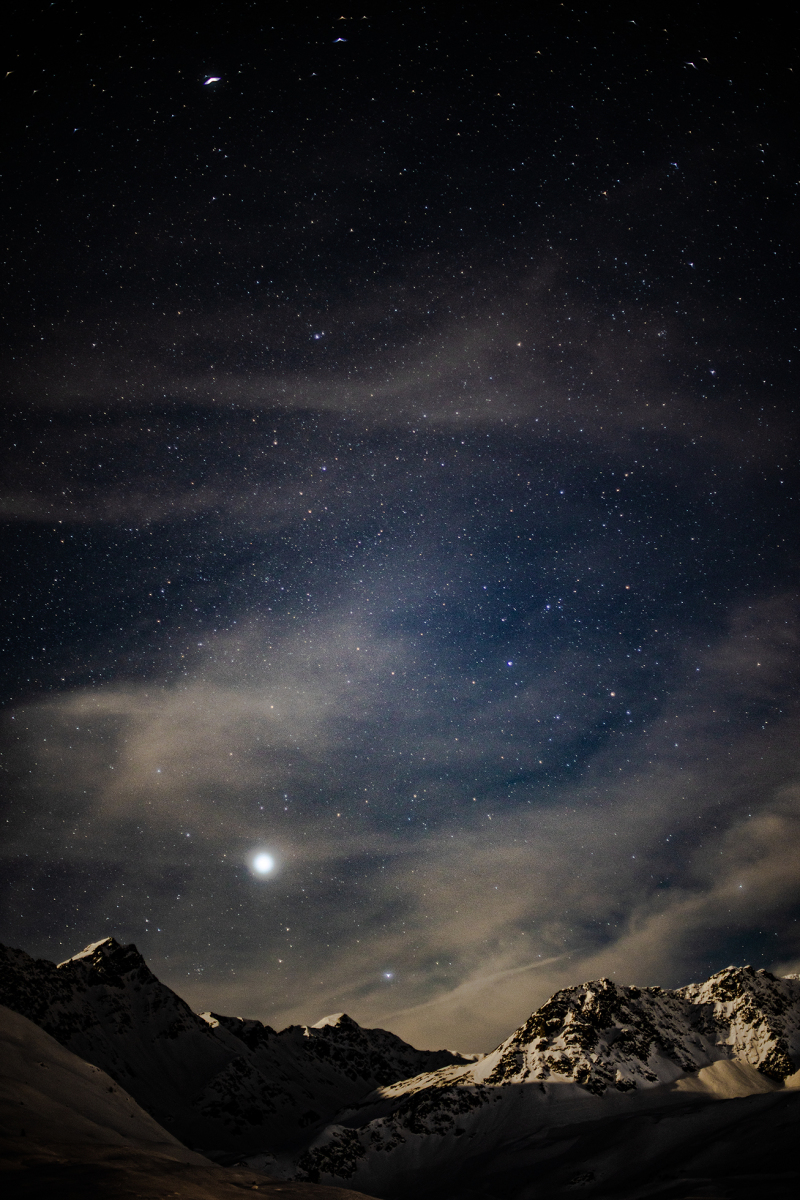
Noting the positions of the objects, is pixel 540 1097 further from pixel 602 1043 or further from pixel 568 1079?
pixel 602 1043

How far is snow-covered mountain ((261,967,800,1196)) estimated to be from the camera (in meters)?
115

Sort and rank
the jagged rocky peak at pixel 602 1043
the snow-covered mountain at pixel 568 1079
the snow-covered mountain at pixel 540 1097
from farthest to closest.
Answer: the jagged rocky peak at pixel 602 1043 < the snow-covered mountain at pixel 568 1079 < the snow-covered mountain at pixel 540 1097

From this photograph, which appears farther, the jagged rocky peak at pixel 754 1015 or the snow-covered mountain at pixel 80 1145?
the jagged rocky peak at pixel 754 1015

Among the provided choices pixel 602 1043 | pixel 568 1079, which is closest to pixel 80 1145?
pixel 568 1079

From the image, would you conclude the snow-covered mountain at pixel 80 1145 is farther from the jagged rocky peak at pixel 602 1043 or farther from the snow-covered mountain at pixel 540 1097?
the jagged rocky peak at pixel 602 1043

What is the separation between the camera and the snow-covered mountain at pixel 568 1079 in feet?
378

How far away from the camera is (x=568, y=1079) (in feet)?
441

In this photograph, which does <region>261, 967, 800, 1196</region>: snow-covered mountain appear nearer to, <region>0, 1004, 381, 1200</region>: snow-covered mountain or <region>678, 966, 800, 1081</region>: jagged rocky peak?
<region>678, 966, 800, 1081</region>: jagged rocky peak

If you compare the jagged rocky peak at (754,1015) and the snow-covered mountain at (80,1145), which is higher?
the snow-covered mountain at (80,1145)

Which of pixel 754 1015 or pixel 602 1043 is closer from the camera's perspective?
pixel 602 1043

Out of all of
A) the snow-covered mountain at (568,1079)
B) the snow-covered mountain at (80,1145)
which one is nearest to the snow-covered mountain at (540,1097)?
the snow-covered mountain at (568,1079)

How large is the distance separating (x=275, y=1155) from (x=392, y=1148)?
2912cm

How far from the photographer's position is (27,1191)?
29.2 ft

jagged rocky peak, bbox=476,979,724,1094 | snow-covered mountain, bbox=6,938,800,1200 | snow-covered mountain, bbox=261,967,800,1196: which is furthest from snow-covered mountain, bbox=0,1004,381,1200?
jagged rocky peak, bbox=476,979,724,1094
